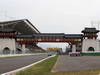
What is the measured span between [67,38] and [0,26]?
3188cm

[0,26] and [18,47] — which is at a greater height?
[0,26]

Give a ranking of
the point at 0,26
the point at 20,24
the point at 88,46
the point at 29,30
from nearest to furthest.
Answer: the point at 88,46, the point at 0,26, the point at 20,24, the point at 29,30

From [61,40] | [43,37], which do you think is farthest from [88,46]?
[43,37]

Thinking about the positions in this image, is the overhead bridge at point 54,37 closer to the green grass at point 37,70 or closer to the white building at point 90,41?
the white building at point 90,41

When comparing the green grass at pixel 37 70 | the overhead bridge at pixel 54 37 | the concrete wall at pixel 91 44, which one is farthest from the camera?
the overhead bridge at pixel 54 37

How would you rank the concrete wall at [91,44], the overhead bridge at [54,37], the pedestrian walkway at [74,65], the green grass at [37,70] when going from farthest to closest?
the overhead bridge at [54,37] < the concrete wall at [91,44] < the pedestrian walkway at [74,65] < the green grass at [37,70]

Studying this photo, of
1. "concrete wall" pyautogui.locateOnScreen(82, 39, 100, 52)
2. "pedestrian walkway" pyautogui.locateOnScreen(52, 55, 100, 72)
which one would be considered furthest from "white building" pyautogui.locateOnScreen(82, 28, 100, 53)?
"pedestrian walkway" pyautogui.locateOnScreen(52, 55, 100, 72)

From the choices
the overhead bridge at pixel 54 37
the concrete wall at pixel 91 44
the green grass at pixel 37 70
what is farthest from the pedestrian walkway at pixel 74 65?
the overhead bridge at pixel 54 37

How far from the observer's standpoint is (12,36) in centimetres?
11475

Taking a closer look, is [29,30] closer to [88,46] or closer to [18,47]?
[18,47]

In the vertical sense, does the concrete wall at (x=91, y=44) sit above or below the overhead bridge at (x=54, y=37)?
below

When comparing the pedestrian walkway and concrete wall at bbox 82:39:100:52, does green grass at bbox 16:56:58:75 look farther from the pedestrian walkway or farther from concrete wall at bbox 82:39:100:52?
concrete wall at bbox 82:39:100:52

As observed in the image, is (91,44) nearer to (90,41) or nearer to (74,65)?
(90,41)

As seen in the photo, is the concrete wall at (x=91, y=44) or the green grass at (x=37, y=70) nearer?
the green grass at (x=37, y=70)
